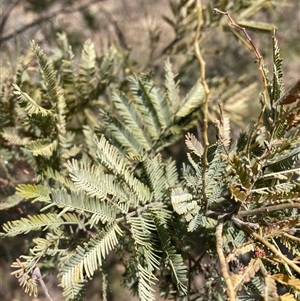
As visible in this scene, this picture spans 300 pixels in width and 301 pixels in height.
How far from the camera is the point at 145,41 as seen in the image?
170 centimetres

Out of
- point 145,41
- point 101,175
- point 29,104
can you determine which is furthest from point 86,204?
point 145,41

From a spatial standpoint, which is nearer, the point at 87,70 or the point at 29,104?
the point at 29,104

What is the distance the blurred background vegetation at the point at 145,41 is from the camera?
964 millimetres

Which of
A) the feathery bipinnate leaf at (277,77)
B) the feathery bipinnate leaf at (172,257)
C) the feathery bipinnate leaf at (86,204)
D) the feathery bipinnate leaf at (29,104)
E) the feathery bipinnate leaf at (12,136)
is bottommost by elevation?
the feathery bipinnate leaf at (172,257)

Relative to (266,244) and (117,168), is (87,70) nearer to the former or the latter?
(117,168)

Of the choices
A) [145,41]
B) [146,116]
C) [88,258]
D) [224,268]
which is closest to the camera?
[224,268]

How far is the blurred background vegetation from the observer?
964 millimetres

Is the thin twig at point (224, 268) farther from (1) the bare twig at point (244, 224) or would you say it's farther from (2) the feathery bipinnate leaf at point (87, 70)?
(2) the feathery bipinnate leaf at point (87, 70)

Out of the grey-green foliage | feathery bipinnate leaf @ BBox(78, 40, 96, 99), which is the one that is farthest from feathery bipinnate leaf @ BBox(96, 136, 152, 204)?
feathery bipinnate leaf @ BBox(78, 40, 96, 99)

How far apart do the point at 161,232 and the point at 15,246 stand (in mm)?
938

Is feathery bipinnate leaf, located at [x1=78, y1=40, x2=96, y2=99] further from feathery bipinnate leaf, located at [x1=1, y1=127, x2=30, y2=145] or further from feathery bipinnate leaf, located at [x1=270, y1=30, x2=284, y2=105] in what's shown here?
feathery bipinnate leaf, located at [x1=270, y1=30, x2=284, y2=105]

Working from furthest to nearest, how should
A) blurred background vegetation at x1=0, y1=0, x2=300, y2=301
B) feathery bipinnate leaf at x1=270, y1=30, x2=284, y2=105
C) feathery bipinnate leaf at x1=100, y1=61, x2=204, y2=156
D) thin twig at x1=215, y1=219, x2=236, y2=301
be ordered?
blurred background vegetation at x1=0, y1=0, x2=300, y2=301 → feathery bipinnate leaf at x1=100, y1=61, x2=204, y2=156 → feathery bipinnate leaf at x1=270, y1=30, x2=284, y2=105 → thin twig at x1=215, y1=219, x2=236, y2=301

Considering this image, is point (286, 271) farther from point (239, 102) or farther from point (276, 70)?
point (239, 102)

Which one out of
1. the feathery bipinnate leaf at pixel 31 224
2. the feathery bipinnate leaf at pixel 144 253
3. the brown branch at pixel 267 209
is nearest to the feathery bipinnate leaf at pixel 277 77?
the brown branch at pixel 267 209
